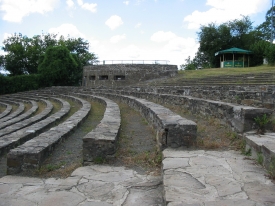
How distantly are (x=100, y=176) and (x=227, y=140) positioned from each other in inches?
88.1

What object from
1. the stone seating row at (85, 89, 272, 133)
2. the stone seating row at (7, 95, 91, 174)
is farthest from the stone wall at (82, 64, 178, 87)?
the stone seating row at (7, 95, 91, 174)

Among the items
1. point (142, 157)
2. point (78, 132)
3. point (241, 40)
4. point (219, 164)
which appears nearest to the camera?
point (219, 164)

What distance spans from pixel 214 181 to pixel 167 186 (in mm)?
502

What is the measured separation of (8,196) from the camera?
2908mm

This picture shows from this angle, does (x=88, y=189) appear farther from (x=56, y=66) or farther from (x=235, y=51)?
(x=235, y=51)

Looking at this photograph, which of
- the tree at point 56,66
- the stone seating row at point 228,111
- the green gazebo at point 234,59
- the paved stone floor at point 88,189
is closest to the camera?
the paved stone floor at point 88,189

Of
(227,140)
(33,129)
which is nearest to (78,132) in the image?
(33,129)

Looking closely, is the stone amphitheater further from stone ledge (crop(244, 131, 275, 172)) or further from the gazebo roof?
the gazebo roof

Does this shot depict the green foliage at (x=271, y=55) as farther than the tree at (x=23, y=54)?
No

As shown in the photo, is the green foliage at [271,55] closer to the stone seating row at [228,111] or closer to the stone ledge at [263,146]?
the stone seating row at [228,111]

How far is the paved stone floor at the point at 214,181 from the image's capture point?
7.55 feet

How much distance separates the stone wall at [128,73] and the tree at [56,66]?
178 inches

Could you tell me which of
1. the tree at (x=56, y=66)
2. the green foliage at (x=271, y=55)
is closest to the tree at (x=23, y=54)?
the tree at (x=56, y=66)

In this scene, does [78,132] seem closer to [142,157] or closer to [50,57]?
[142,157]
